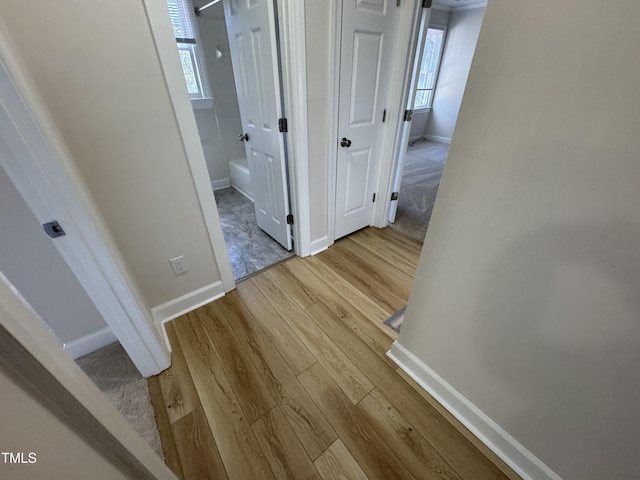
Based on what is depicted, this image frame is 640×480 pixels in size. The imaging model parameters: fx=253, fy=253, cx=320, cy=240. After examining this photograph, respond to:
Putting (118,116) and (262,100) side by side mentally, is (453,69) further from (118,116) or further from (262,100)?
(118,116)

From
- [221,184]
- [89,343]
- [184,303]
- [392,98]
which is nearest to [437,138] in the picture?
[392,98]

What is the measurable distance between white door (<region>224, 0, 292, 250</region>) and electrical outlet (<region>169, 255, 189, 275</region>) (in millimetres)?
846

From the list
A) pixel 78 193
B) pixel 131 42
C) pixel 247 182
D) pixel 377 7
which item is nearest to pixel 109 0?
pixel 131 42

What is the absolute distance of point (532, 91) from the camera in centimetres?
64

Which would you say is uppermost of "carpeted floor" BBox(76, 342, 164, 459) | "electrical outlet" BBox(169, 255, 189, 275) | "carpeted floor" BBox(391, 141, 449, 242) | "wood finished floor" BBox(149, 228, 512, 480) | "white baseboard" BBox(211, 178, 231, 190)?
"electrical outlet" BBox(169, 255, 189, 275)

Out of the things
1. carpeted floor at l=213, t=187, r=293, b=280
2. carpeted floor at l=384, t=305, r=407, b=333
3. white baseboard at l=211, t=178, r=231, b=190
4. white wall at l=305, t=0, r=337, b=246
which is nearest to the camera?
white wall at l=305, t=0, r=337, b=246

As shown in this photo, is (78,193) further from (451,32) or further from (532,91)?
(451,32)

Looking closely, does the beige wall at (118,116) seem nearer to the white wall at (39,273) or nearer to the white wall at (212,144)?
the white wall at (39,273)

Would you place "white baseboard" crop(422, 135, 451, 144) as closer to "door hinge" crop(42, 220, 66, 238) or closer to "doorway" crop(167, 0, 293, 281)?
"doorway" crop(167, 0, 293, 281)

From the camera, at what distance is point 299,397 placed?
125 centimetres

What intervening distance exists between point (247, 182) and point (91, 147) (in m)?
2.17

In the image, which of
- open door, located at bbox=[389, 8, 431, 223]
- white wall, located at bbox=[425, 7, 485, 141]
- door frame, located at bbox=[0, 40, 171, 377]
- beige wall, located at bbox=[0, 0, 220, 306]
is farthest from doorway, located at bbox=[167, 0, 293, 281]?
white wall, located at bbox=[425, 7, 485, 141]

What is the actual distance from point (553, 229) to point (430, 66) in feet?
20.9

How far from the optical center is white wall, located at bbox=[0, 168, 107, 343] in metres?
1.06
